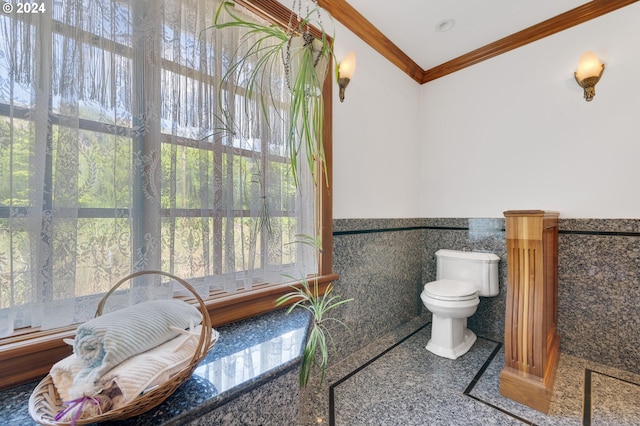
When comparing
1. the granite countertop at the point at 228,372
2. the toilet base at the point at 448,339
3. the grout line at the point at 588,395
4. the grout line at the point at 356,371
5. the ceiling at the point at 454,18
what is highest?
the ceiling at the point at 454,18

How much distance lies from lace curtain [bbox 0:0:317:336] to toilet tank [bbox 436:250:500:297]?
1.62 m

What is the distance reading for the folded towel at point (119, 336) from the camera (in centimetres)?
68

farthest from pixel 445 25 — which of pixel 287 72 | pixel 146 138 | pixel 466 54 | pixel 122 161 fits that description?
pixel 122 161

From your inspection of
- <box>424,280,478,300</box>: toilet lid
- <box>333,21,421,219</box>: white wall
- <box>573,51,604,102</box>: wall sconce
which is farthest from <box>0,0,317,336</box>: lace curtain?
<box>573,51,604,102</box>: wall sconce

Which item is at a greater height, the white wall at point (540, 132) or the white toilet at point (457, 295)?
the white wall at point (540, 132)

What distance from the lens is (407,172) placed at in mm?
2547

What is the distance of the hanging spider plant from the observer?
1.11 meters

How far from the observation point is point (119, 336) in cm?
72

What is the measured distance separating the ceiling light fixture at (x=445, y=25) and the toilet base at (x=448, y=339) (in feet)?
7.39

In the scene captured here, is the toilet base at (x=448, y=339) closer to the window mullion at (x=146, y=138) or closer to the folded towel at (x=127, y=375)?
the folded towel at (x=127, y=375)

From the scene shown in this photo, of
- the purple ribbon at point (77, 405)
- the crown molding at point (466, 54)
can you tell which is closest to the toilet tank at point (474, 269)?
the crown molding at point (466, 54)

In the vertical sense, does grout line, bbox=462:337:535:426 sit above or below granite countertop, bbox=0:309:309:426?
below

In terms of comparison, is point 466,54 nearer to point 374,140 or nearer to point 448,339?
point 374,140

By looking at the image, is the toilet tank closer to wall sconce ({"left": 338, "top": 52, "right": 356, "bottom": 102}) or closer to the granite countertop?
the granite countertop
